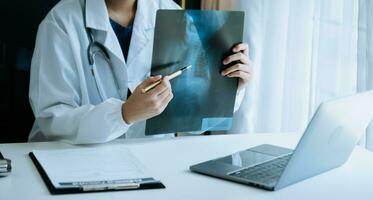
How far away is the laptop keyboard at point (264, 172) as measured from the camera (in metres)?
1.07

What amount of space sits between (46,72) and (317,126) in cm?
72

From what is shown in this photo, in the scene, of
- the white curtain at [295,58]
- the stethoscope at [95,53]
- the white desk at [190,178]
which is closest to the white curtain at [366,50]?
the white curtain at [295,58]

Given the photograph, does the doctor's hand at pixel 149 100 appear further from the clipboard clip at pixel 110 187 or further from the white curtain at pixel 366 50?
the white curtain at pixel 366 50

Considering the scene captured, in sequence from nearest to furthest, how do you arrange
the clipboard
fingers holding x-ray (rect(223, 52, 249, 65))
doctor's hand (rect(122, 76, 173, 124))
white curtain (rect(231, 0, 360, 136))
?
1. the clipboard
2. doctor's hand (rect(122, 76, 173, 124))
3. fingers holding x-ray (rect(223, 52, 249, 65))
4. white curtain (rect(231, 0, 360, 136))

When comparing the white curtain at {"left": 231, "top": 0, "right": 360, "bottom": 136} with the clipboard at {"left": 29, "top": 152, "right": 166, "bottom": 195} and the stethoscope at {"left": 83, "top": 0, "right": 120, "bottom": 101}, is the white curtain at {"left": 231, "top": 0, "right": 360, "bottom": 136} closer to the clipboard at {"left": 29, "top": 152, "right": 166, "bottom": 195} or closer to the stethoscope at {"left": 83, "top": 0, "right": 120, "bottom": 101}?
the stethoscope at {"left": 83, "top": 0, "right": 120, "bottom": 101}

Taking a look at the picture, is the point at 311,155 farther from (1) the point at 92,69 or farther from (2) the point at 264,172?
(1) the point at 92,69

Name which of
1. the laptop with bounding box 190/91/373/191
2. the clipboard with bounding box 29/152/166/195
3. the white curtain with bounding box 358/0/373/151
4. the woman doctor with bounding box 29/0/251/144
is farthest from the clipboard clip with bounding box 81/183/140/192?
the white curtain with bounding box 358/0/373/151

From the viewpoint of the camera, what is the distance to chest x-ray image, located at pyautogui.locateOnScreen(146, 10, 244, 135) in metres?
1.32

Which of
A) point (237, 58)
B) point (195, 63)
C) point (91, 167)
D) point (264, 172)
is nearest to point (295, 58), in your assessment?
point (237, 58)

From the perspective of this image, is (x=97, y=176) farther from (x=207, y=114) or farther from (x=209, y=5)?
(x=209, y=5)

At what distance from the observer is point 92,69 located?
1469 mm

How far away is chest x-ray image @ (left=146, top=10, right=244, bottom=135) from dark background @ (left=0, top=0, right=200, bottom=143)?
1.80 feet

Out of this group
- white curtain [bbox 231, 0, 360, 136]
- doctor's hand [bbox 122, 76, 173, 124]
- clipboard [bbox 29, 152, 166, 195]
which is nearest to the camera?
clipboard [bbox 29, 152, 166, 195]

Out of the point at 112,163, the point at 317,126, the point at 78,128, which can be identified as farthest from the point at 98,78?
the point at 317,126
